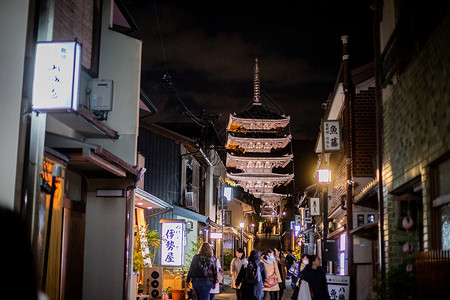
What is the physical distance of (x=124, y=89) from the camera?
545 inches

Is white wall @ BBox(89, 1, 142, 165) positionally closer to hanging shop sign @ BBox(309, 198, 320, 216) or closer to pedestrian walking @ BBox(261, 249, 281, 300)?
pedestrian walking @ BBox(261, 249, 281, 300)

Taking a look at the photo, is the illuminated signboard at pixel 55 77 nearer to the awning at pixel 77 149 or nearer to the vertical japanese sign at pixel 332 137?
the awning at pixel 77 149

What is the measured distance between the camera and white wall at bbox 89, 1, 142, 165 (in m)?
13.8

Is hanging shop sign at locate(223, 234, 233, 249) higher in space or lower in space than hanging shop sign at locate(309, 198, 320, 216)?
lower

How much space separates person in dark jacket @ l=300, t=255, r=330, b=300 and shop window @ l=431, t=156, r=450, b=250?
3.97 meters

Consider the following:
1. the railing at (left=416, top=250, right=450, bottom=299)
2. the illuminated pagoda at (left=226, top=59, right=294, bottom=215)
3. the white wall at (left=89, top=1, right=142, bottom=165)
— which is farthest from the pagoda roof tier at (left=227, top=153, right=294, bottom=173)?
the railing at (left=416, top=250, right=450, bottom=299)

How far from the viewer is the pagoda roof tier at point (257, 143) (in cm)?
5503

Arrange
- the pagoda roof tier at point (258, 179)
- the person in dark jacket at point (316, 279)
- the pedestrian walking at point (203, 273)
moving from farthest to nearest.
A: the pagoda roof tier at point (258, 179) → the pedestrian walking at point (203, 273) → the person in dark jacket at point (316, 279)

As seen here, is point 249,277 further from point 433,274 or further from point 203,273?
point 433,274

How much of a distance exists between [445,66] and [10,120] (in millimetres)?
6010

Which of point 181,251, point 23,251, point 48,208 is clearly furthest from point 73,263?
point 23,251

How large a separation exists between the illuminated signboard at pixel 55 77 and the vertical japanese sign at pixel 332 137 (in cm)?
1156

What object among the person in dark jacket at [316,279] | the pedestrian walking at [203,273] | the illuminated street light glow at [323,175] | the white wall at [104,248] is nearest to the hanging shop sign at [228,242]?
the illuminated street light glow at [323,175]

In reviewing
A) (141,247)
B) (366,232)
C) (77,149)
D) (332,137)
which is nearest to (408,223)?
(77,149)
